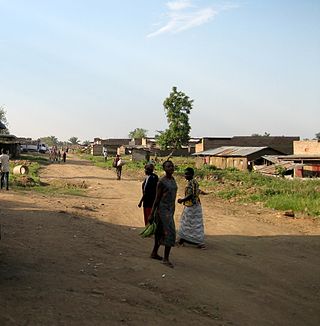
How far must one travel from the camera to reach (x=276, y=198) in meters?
16.8

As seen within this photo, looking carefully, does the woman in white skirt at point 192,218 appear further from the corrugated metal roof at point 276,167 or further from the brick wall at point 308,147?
the brick wall at point 308,147

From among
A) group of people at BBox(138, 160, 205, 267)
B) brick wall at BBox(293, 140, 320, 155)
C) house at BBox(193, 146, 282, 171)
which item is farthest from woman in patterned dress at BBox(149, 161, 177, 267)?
house at BBox(193, 146, 282, 171)

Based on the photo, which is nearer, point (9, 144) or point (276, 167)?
point (276, 167)

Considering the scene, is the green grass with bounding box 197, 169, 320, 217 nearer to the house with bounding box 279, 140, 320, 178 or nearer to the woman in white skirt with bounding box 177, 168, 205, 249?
the woman in white skirt with bounding box 177, 168, 205, 249

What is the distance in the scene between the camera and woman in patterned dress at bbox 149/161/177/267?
273 inches

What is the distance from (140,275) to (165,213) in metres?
1.30

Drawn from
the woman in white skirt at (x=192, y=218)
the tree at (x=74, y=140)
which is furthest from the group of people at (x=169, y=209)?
the tree at (x=74, y=140)

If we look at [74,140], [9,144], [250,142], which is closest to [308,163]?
[250,142]

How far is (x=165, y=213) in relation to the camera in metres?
7.04

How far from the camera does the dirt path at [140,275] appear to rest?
451 cm

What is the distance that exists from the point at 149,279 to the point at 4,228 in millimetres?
4052

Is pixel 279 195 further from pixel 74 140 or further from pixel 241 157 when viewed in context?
pixel 74 140

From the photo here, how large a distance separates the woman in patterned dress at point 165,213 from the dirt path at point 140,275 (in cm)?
39

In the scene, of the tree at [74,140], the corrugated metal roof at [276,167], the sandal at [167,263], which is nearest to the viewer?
the sandal at [167,263]
